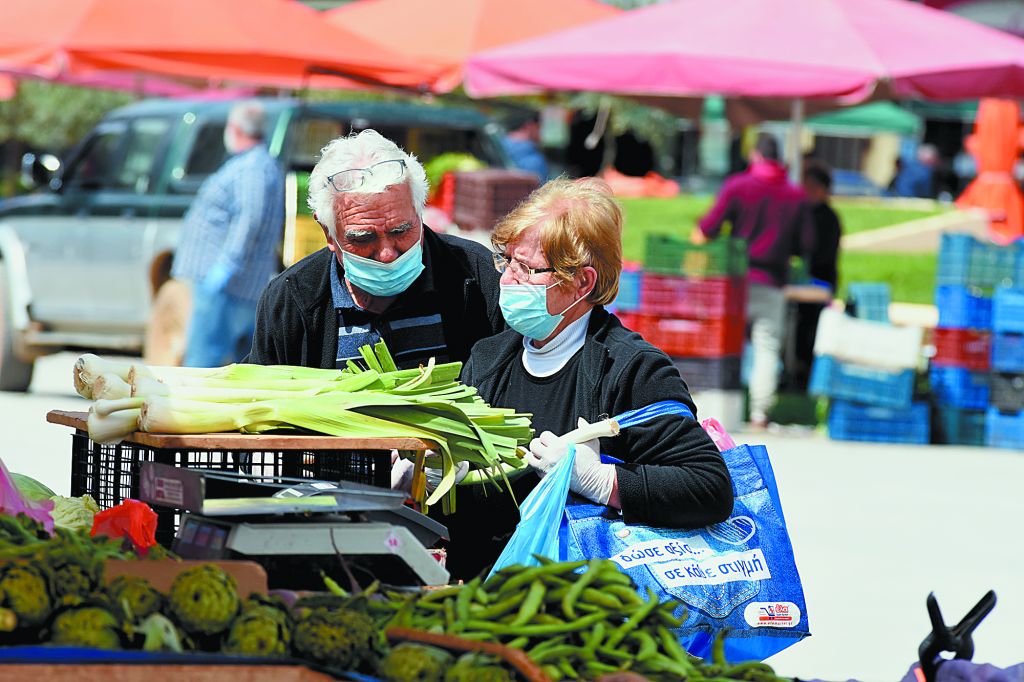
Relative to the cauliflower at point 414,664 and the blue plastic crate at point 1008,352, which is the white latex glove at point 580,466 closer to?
the cauliflower at point 414,664

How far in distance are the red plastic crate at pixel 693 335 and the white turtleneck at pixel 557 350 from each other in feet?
25.4

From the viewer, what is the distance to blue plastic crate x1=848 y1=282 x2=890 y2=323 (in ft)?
40.6

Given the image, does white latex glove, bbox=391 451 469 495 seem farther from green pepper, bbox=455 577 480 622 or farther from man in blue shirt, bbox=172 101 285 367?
man in blue shirt, bbox=172 101 285 367

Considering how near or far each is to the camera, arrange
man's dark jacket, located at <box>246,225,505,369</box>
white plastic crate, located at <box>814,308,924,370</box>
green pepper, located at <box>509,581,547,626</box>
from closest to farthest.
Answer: green pepper, located at <box>509,581,547,626</box>, man's dark jacket, located at <box>246,225,505,369</box>, white plastic crate, located at <box>814,308,924,370</box>

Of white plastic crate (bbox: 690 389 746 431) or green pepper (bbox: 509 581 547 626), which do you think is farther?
white plastic crate (bbox: 690 389 746 431)

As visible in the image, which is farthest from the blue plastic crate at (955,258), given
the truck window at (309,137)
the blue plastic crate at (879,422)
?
the truck window at (309,137)

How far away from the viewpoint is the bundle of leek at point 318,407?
334 cm

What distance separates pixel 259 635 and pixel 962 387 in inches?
383

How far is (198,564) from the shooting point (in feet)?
9.43

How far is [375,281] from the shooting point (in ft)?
13.3

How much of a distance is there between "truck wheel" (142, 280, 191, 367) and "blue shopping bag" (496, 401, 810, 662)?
827cm

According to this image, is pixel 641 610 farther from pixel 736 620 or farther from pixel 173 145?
pixel 173 145

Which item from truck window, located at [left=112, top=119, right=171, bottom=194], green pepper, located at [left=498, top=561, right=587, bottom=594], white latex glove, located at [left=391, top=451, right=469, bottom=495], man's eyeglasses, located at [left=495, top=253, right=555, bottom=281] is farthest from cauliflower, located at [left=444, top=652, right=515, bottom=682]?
truck window, located at [left=112, top=119, right=171, bottom=194]

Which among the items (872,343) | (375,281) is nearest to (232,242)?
(872,343)
